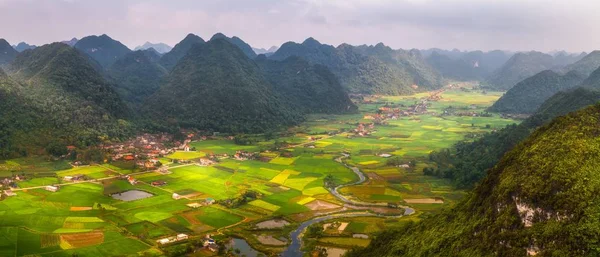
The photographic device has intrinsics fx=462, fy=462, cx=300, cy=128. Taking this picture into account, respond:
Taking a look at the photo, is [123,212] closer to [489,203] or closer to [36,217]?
[36,217]

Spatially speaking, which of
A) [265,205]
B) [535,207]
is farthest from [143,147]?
[535,207]

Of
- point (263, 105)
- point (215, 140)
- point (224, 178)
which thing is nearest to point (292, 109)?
point (263, 105)

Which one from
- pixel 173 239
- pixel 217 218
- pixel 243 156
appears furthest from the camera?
pixel 243 156

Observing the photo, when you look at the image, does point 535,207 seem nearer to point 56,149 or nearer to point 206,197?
point 206,197

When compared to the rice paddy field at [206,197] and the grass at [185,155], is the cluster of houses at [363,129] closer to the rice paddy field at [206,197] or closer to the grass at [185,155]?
the rice paddy field at [206,197]

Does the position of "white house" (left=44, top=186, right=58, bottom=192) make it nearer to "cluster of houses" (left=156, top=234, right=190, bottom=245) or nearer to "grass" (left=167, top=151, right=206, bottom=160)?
"cluster of houses" (left=156, top=234, right=190, bottom=245)

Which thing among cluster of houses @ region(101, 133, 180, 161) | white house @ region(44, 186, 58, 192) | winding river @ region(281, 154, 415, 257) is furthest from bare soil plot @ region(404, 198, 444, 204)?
cluster of houses @ region(101, 133, 180, 161)
